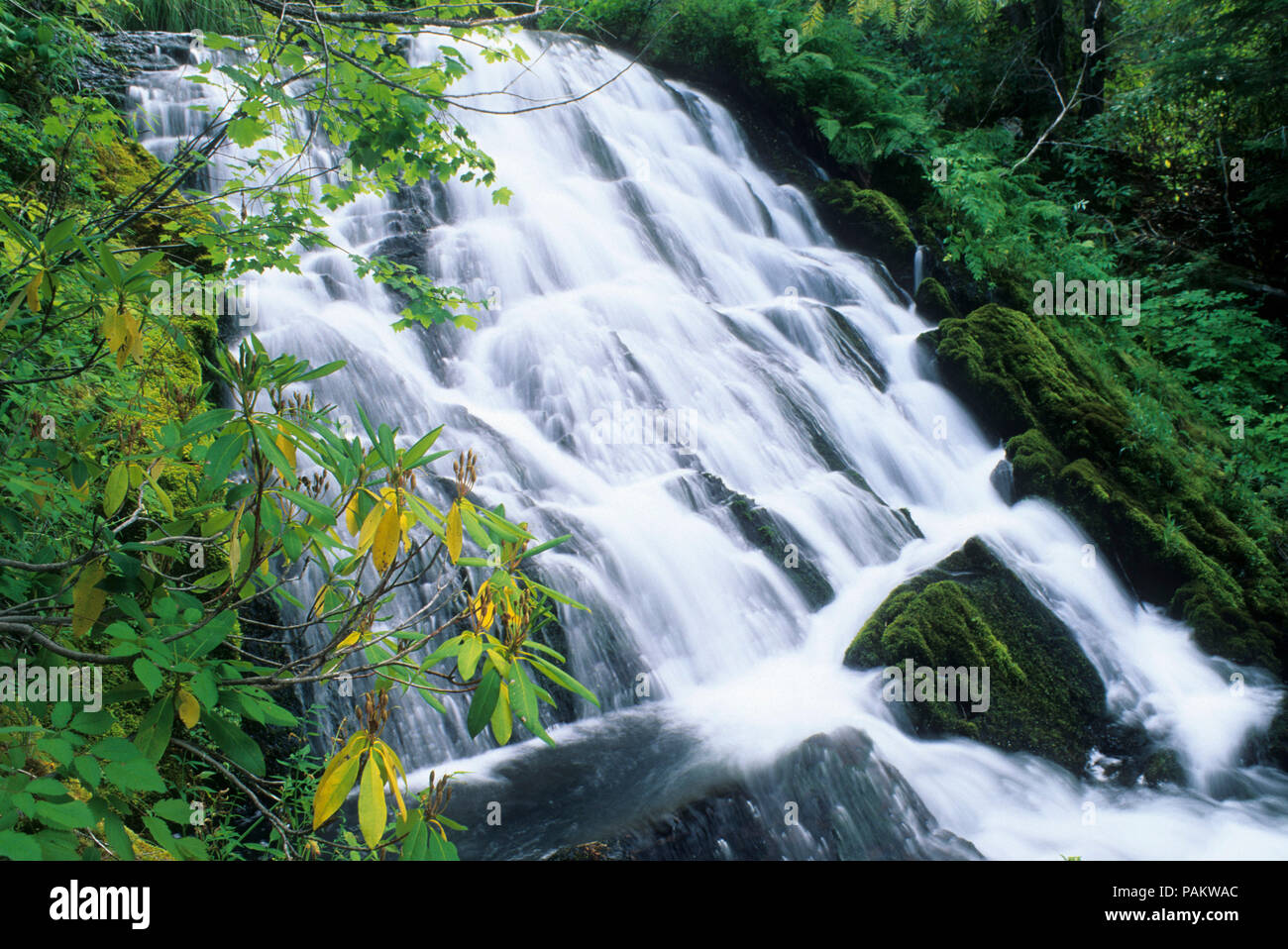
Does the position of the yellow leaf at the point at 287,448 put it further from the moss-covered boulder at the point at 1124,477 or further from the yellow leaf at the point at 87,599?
the moss-covered boulder at the point at 1124,477

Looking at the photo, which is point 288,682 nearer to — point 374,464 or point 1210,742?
point 374,464

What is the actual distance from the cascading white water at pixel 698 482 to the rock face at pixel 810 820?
0.21ft

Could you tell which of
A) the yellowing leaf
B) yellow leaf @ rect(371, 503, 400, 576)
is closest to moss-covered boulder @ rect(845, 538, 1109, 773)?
yellow leaf @ rect(371, 503, 400, 576)

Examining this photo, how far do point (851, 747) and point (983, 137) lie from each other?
392 inches

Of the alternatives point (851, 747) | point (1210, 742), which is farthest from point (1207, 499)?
point (851, 747)

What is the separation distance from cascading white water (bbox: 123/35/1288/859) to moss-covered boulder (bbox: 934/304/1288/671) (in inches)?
10.7

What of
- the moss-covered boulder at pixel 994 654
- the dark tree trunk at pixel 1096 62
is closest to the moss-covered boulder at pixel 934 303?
the moss-covered boulder at pixel 994 654

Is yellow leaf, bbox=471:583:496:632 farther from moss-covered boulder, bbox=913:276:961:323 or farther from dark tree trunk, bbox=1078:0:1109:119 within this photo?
dark tree trunk, bbox=1078:0:1109:119

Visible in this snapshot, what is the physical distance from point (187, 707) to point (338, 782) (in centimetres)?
39

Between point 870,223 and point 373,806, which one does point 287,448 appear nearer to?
point 373,806

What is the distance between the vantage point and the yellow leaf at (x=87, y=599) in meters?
1.67

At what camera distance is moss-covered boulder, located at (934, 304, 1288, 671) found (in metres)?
6.11

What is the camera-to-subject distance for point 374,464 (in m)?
1.58

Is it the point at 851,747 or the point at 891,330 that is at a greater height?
the point at 891,330
